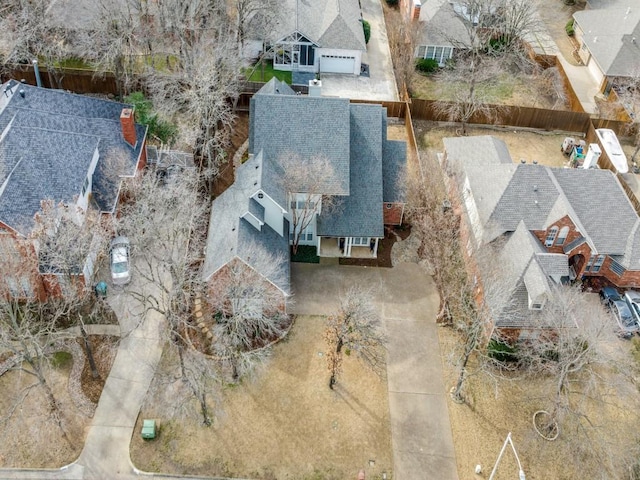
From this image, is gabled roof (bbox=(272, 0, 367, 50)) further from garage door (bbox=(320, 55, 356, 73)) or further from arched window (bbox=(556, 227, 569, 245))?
arched window (bbox=(556, 227, 569, 245))

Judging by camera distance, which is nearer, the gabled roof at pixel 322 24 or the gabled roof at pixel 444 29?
the gabled roof at pixel 322 24

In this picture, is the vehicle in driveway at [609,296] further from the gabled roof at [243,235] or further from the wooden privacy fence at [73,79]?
the wooden privacy fence at [73,79]

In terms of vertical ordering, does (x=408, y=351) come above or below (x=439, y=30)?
below

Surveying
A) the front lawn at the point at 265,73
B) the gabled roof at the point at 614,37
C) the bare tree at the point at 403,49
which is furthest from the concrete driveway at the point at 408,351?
the gabled roof at the point at 614,37

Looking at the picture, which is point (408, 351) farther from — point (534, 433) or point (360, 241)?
point (360, 241)

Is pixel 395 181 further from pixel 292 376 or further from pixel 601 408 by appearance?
pixel 601 408

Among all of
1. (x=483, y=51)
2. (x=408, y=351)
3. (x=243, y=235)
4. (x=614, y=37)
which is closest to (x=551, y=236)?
(x=408, y=351)

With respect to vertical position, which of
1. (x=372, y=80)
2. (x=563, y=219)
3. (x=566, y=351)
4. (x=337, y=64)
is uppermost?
(x=563, y=219)

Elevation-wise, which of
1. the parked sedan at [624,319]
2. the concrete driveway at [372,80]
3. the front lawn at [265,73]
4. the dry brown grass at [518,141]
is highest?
the front lawn at [265,73]
